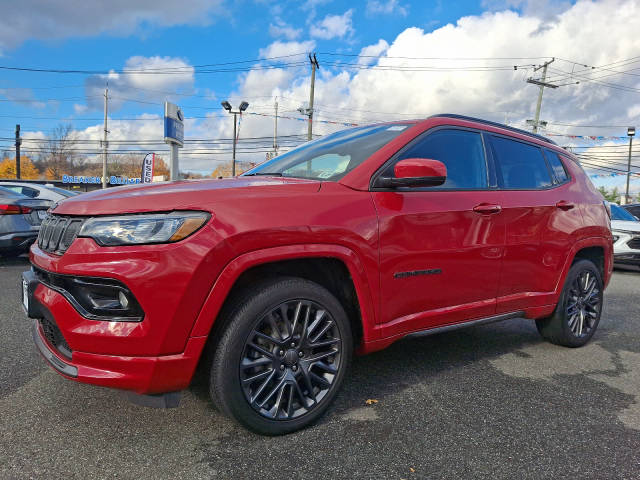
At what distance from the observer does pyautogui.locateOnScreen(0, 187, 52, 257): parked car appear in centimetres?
686

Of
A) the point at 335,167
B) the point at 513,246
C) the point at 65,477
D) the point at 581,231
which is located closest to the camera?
the point at 65,477

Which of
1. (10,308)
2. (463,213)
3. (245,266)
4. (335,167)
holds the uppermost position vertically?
(335,167)

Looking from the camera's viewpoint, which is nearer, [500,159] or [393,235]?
[393,235]

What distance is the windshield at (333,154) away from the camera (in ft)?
8.91

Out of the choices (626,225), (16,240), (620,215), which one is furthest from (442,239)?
(620,215)

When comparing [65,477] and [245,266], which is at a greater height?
[245,266]

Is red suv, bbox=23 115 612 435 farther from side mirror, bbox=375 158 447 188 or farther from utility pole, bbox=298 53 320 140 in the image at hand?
utility pole, bbox=298 53 320 140

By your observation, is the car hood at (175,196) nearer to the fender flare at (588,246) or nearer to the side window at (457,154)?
the side window at (457,154)

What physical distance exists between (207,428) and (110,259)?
3.38 ft

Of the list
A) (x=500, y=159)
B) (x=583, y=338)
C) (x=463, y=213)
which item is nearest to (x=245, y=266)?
(x=463, y=213)

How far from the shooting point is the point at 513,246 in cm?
314

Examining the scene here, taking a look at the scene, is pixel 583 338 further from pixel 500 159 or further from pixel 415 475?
pixel 415 475

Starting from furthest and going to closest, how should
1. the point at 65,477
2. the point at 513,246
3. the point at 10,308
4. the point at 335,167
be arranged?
the point at 10,308 < the point at 513,246 < the point at 335,167 < the point at 65,477

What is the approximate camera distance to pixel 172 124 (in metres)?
12.5
